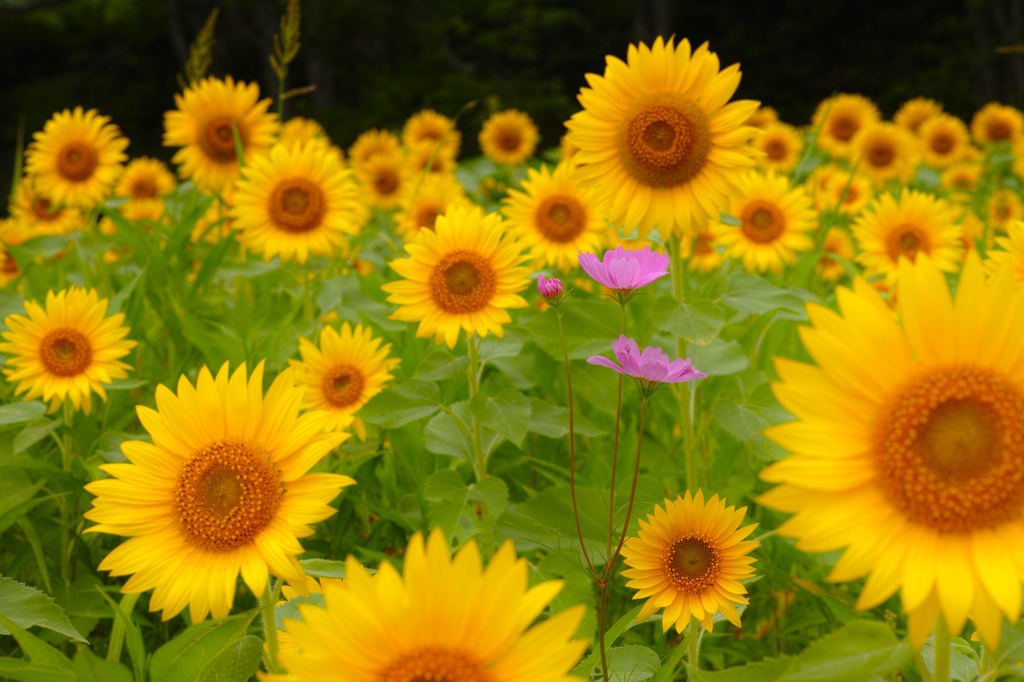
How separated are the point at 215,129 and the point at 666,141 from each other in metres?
2.55

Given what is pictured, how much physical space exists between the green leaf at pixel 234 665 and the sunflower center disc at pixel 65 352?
1.26 metres

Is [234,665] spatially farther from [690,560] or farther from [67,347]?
[67,347]

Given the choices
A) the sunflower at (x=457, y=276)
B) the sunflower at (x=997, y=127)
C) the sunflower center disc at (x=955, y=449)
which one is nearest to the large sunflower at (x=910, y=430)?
the sunflower center disc at (x=955, y=449)

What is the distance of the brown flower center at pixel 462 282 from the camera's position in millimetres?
1919

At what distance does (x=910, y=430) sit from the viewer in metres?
0.94

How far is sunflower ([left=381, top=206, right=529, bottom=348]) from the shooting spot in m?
1.91

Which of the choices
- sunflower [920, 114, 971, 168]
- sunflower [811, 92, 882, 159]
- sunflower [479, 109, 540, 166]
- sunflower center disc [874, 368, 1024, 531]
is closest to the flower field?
sunflower center disc [874, 368, 1024, 531]

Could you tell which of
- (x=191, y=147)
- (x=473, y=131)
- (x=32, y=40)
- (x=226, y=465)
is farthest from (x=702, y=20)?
(x=226, y=465)

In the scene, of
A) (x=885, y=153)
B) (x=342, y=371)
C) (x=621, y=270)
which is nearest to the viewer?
(x=621, y=270)

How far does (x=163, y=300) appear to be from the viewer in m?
2.96

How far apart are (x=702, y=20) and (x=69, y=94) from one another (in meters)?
12.5

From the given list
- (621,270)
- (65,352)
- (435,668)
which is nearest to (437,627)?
(435,668)

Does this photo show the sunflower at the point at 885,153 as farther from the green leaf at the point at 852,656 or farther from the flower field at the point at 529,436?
the green leaf at the point at 852,656

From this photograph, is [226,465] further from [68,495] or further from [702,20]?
[702,20]
